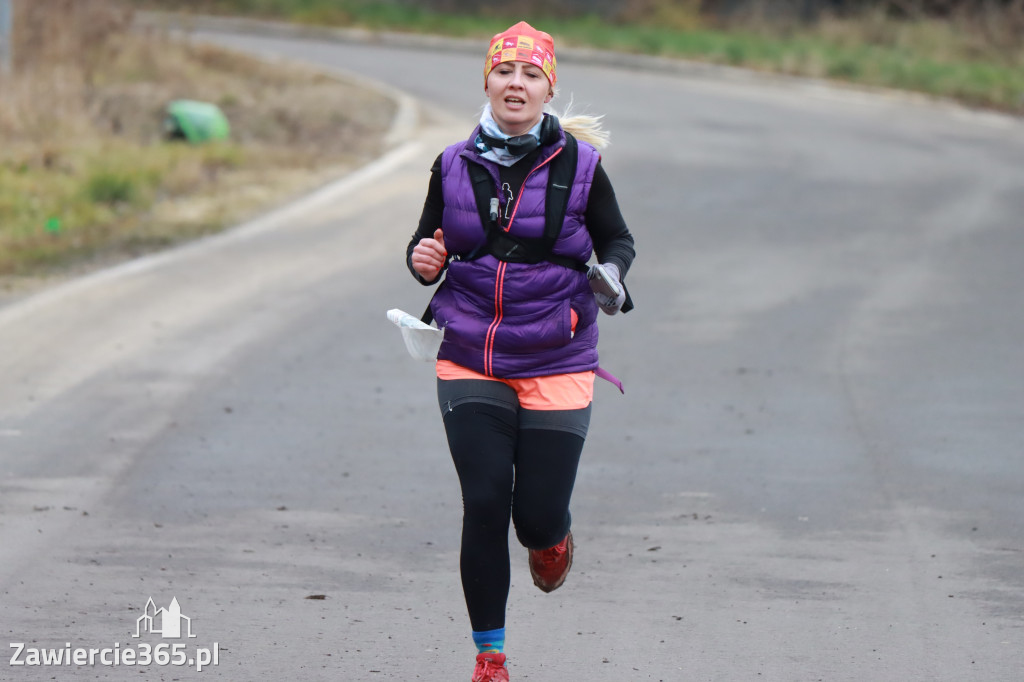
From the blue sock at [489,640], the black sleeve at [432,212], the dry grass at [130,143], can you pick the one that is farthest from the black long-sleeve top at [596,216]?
the dry grass at [130,143]

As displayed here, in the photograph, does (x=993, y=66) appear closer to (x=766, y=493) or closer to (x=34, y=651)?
(x=766, y=493)

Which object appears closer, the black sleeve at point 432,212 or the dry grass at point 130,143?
the black sleeve at point 432,212

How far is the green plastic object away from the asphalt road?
3.85 m

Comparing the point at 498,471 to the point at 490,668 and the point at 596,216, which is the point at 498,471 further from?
the point at 596,216

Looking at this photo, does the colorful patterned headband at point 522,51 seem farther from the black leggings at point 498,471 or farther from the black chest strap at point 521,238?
the black leggings at point 498,471

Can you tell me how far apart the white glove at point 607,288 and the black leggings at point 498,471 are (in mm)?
315

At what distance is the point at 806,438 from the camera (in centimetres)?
782

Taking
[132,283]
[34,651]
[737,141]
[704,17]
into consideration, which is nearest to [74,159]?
[132,283]

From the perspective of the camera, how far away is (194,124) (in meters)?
17.7

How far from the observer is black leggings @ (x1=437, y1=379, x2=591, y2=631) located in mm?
4363

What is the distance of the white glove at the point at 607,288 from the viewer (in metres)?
4.30

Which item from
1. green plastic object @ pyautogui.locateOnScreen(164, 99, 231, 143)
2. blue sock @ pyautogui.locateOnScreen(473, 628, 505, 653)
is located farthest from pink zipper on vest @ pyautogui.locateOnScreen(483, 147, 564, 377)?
green plastic object @ pyautogui.locateOnScreen(164, 99, 231, 143)

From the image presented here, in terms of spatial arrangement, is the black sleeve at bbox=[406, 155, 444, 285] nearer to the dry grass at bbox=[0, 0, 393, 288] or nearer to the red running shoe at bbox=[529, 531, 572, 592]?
the red running shoe at bbox=[529, 531, 572, 592]

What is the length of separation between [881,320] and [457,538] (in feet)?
16.2
